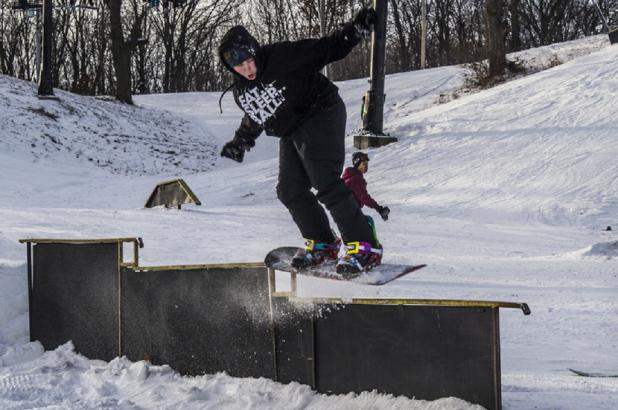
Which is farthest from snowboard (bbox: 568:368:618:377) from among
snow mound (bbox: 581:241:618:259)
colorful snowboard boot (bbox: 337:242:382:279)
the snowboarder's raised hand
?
snow mound (bbox: 581:241:618:259)

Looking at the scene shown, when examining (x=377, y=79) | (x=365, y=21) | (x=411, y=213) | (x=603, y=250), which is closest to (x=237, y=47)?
(x=365, y=21)

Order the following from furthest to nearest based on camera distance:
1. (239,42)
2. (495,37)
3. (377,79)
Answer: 1. (495,37)
2. (377,79)
3. (239,42)

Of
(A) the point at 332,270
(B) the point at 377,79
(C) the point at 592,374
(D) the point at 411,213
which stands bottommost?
(C) the point at 592,374

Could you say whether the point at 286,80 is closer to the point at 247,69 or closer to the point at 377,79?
the point at 247,69

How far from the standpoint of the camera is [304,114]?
462cm

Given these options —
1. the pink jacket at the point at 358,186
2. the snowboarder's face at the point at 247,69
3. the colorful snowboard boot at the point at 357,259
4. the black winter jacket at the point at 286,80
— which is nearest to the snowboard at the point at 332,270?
the colorful snowboard boot at the point at 357,259

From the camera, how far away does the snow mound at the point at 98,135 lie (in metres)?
20.6

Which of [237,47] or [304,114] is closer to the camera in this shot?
[237,47]

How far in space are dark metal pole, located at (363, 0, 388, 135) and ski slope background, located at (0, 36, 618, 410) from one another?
81 cm

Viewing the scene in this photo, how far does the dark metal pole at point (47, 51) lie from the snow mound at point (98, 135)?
434 millimetres

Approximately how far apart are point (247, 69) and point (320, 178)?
31.6 inches

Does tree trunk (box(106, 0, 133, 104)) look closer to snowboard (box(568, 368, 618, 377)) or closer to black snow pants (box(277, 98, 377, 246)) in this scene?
black snow pants (box(277, 98, 377, 246))

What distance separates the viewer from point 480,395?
4.00 metres

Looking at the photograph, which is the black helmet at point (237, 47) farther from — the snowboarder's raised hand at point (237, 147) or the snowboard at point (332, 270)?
the snowboard at point (332, 270)
